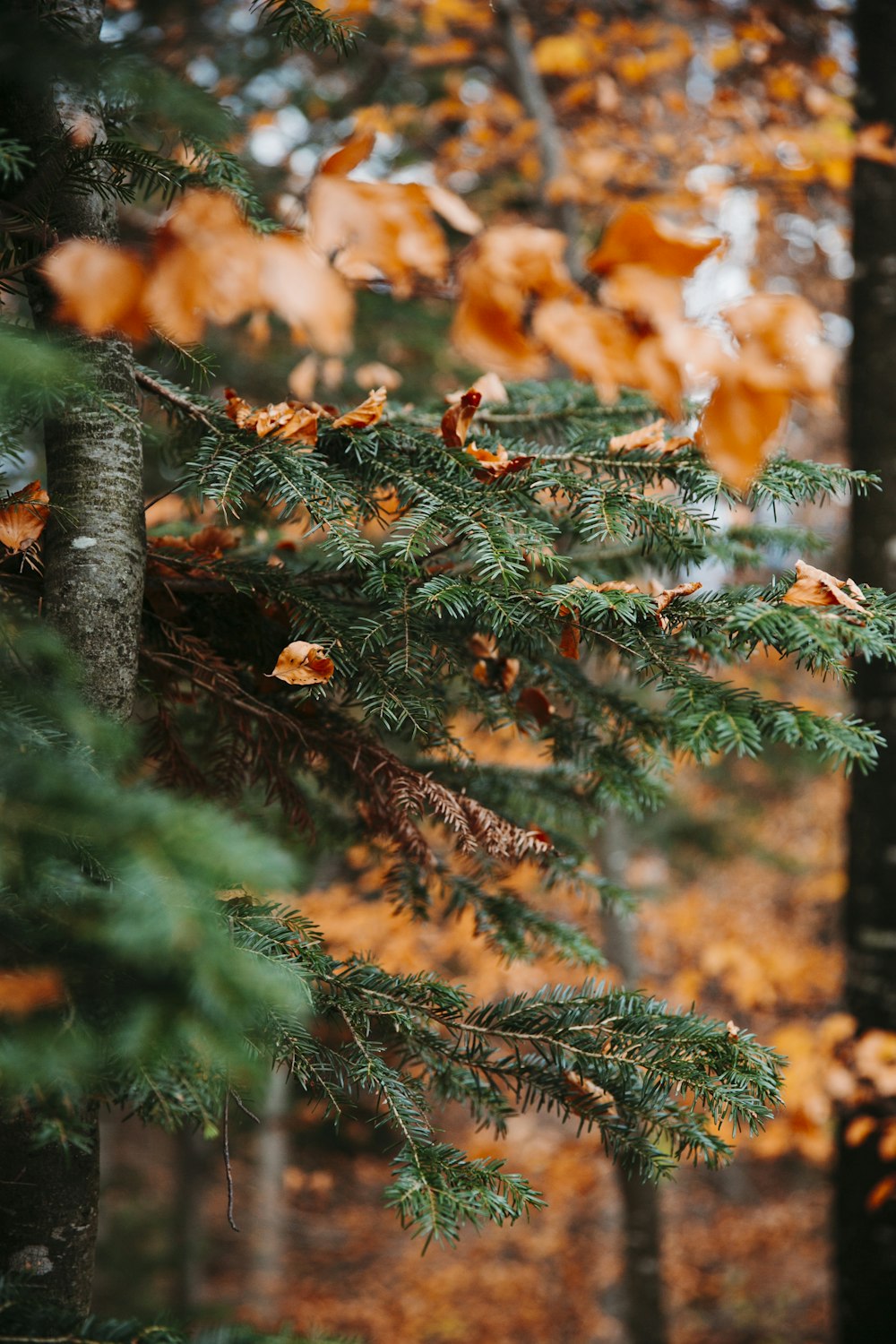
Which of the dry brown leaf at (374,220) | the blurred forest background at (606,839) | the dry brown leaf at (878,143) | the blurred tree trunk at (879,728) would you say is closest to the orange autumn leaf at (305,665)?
the dry brown leaf at (374,220)

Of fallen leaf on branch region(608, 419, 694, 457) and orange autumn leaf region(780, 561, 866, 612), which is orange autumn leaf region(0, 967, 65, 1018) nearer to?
orange autumn leaf region(780, 561, 866, 612)

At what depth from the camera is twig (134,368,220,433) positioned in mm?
1366

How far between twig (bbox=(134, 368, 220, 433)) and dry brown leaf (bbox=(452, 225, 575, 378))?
517mm

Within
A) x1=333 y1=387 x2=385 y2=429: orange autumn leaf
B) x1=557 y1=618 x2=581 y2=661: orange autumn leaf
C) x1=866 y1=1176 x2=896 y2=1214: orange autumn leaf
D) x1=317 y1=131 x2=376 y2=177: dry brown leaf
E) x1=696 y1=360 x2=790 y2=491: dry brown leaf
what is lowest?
x1=866 y1=1176 x2=896 y2=1214: orange autumn leaf

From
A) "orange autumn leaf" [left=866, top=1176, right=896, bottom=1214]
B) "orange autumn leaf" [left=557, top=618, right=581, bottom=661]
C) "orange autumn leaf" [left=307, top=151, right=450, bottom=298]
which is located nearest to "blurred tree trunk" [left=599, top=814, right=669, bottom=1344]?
"orange autumn leaf" [left=866, top=1176, right=896, bottom=1214]

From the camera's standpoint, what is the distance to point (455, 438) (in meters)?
1.41

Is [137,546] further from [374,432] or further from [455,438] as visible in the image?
[455,438]

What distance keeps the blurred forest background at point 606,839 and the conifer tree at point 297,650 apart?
1.13 meters

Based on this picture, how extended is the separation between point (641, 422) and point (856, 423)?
1895mm

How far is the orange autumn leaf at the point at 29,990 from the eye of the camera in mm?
821

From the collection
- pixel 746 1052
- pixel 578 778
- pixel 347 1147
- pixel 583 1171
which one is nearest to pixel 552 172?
pixel 578 778

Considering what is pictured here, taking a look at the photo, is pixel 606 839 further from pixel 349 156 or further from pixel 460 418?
pixel 349 156

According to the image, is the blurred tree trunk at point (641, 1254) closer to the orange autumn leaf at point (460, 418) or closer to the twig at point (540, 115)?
the orange autumn leaf at point (460, 418)

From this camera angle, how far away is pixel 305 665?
122 cm
